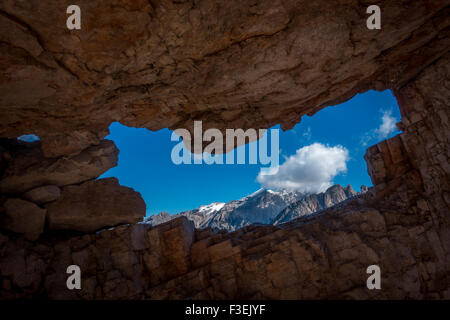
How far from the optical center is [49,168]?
1152 cm

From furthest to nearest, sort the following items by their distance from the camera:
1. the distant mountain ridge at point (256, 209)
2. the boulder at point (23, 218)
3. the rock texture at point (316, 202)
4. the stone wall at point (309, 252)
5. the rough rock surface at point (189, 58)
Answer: the distant mountain ridge at point (256, 209) → the rock texture at point (316, 202) → the boulder at point (23, 218) → the stone wall at point (309, 252) → the rough rock surface at point (189, 58)

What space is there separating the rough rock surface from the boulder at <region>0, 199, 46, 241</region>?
3.27m

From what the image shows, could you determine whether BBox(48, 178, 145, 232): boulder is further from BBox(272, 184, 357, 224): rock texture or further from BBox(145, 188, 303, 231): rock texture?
BBox(145, 188, 303, 231): rock texture

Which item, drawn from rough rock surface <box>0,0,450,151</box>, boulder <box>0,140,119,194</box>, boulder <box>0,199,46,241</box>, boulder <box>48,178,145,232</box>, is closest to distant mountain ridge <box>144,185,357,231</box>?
rough rock surface <box>0,0,450,151</box>

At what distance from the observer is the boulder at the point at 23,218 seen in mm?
10469

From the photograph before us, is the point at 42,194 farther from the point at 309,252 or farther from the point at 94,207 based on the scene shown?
the point at 309,252

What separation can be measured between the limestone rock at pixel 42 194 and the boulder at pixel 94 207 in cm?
38

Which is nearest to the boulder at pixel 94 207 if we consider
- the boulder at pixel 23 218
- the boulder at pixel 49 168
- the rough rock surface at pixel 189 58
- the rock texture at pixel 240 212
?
the boulder at pixel 23 218

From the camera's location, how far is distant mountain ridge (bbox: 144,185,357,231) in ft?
180

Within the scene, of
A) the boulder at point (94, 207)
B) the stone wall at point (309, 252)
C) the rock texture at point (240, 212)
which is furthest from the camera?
the rock texture at point (240, 212)

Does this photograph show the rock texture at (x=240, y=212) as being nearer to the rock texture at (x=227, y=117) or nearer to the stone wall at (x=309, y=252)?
the stone wall at (x=309, y=252)

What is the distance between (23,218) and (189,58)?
1220 centimetres
